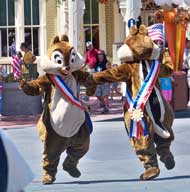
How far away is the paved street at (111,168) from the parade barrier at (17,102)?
2.54 metres

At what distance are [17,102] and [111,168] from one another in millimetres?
7291

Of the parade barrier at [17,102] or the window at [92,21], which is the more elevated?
the window at [92,21]

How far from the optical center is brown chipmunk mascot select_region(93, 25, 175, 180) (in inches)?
333

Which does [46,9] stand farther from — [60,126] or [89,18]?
[60,126]

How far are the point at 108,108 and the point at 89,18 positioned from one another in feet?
29.1

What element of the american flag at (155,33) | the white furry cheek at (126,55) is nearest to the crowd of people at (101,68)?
the american flag at (155,33)

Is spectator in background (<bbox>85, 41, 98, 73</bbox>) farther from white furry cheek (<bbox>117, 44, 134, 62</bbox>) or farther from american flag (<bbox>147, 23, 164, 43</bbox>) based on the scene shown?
Result: white furry cheek (<bbox>117, 44, 134, 62</bbox>)

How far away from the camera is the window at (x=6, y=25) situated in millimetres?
25719

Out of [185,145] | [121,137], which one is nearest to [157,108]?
[185,145]

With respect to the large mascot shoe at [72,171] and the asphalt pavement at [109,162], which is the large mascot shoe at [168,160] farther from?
the large mascot shoe at [72,171]

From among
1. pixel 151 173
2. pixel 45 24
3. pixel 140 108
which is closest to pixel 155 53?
pixel 140 108

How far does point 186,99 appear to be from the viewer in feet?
53.4

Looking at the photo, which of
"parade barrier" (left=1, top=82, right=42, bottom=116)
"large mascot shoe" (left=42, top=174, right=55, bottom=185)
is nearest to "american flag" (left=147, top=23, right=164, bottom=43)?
"large mascot shoe" (left=42, top=174, right=55, bottom=185)

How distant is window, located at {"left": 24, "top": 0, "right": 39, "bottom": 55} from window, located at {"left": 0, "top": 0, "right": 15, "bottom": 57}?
1.40ft
